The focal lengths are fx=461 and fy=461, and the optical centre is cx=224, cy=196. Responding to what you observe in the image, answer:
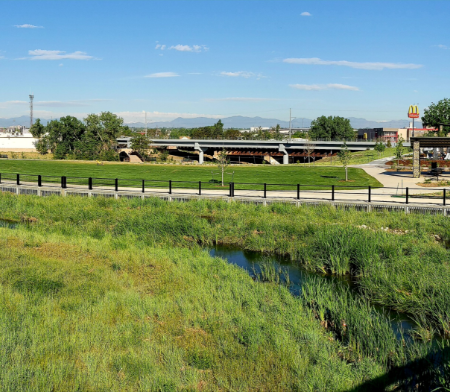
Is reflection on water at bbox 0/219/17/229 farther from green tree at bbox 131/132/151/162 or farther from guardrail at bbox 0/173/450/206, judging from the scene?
green tree at bbox 131/132/151/162

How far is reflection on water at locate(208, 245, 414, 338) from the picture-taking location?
10.3 m

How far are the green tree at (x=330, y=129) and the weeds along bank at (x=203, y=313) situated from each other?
141241mm

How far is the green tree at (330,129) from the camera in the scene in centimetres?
15512

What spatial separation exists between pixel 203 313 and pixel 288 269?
224 inches

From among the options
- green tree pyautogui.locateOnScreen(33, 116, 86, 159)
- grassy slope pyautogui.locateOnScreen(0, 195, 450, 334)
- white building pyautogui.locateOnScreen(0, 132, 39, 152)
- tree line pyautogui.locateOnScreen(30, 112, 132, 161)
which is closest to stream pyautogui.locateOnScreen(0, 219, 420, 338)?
grassy slope pyautogui.locateOnScreen(0, 195, 450, 334)

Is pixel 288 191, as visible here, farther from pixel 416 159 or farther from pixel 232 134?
pixel 232 134

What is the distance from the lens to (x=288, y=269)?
47.9ft

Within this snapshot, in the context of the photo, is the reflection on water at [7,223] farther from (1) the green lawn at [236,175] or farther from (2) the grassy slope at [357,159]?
(2) the grassy slope at [357,159]

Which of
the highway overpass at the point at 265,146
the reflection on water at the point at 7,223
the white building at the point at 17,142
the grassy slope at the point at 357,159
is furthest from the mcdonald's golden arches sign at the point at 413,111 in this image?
the white building at the point at 17,142

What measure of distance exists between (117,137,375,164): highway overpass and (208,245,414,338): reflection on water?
8668 cm

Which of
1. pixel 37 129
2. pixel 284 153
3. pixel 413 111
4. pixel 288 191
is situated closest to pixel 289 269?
pixel 288 191

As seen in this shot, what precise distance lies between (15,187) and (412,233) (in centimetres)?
2530

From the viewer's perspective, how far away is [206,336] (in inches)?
332

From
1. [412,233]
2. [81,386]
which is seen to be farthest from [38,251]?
[412,233]
